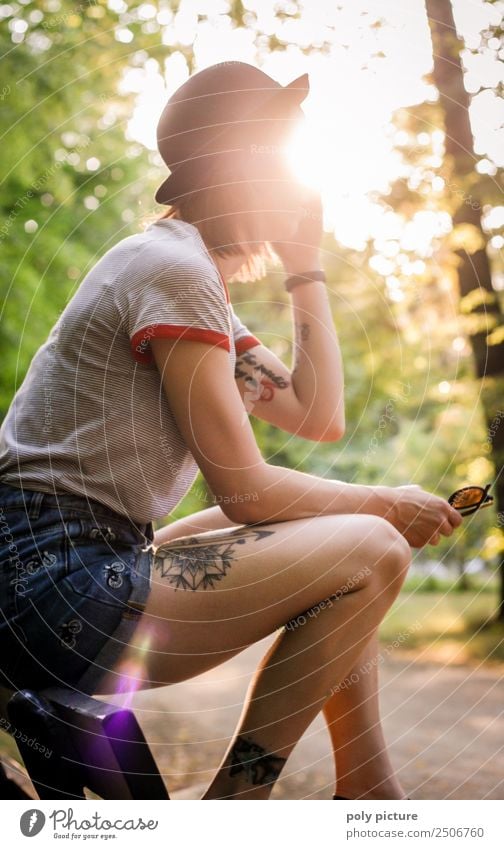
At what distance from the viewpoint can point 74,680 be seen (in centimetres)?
129

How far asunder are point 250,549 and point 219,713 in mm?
4002

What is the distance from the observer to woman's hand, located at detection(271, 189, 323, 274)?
1771 mm

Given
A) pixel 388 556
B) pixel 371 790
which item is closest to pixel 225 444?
pixel 388 556

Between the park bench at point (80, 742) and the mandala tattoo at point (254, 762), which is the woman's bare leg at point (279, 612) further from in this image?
the park bench at point (80, 742)

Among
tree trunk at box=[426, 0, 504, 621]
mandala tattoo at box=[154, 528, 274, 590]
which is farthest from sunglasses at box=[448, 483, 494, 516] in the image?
tree trunk at box=[426, 0, 504, 621]

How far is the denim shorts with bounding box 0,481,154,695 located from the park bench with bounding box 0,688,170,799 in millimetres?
50

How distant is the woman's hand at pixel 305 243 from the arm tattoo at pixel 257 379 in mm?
204

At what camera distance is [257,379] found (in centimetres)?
179

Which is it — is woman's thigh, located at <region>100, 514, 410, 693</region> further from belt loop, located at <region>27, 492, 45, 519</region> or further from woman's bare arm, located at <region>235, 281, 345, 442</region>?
woman's bare arm, located at <region>235, 281, 345, 442</region>

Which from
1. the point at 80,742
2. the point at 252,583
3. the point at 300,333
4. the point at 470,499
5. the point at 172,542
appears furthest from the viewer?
the point at 300,333

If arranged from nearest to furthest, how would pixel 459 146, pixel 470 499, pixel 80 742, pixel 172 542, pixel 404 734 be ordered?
1. pixel 80 742
2. pixel 172 542
3. pixel 470 499
4. pixel 459 146
5. pixel 404 734

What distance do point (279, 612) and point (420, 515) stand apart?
1.06 ft

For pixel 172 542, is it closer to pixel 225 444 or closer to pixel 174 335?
pixel 225 444

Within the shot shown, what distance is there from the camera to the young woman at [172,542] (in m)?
1.28
